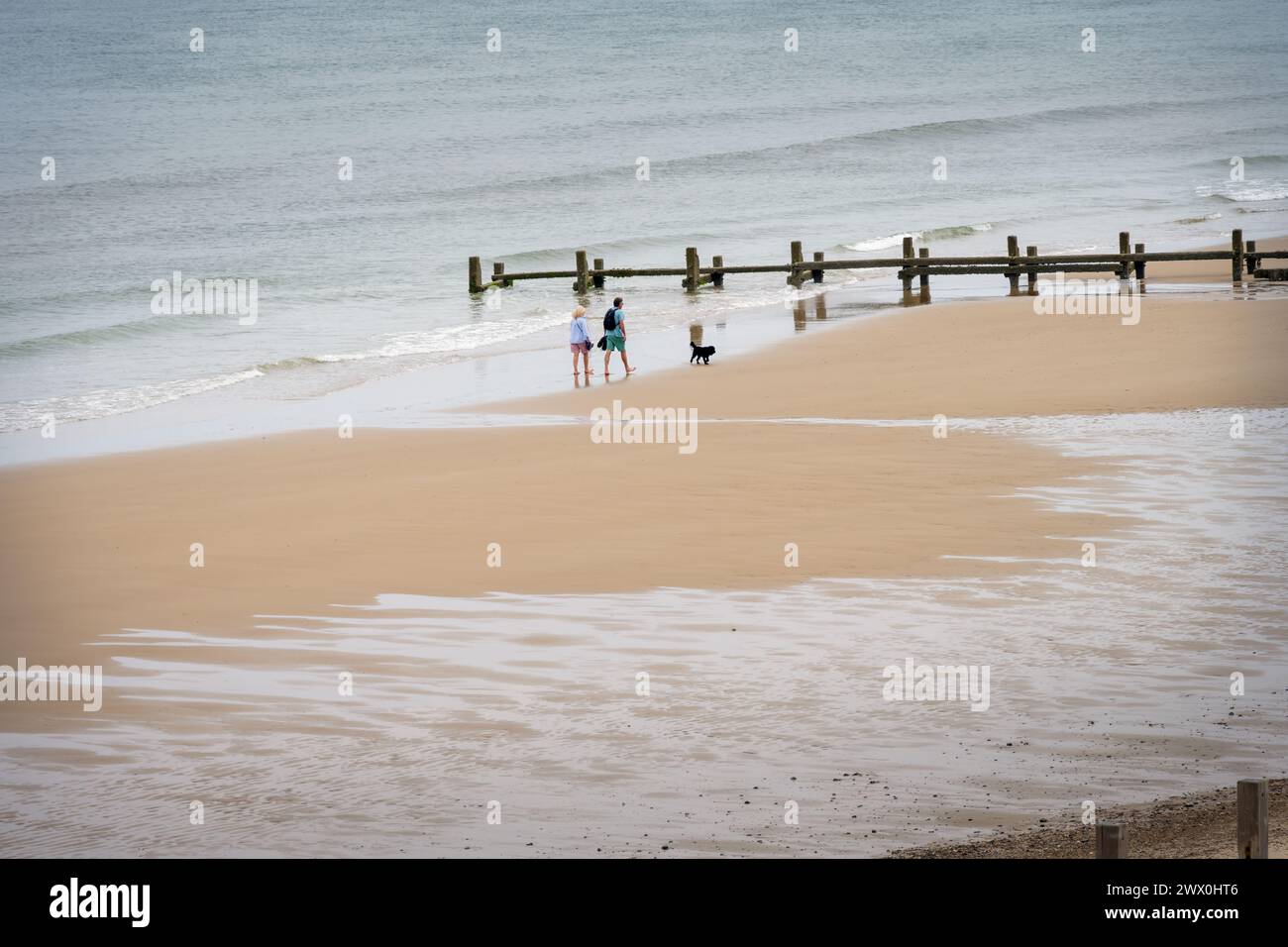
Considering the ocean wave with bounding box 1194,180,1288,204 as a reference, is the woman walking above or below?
below

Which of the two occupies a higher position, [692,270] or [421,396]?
[692,270]

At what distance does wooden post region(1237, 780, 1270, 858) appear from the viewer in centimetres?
481

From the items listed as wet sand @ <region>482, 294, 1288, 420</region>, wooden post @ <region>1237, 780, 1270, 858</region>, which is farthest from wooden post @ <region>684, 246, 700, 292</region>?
wooden post @ <region>1237, 780, 1270, 858</region>

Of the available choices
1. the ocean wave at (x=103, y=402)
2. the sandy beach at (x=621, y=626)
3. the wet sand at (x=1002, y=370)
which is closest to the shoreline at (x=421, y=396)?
the ocean wave at (x=103, y=402)

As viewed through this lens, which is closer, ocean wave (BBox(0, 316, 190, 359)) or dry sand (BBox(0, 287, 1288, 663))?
dry sand (BBox(0, 287, 1288, 663))

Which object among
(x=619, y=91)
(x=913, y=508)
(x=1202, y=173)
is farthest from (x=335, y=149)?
(x=913, y=508)

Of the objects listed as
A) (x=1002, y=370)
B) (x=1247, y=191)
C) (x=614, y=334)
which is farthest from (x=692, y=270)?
(x=1247, y=191)

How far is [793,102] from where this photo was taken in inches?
3762

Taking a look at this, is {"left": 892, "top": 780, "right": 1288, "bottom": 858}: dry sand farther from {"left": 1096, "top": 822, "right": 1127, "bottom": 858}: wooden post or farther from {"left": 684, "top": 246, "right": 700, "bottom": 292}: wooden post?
{"left": 684, "top": 246, "right": 700, "bottom": 292}: wooden post

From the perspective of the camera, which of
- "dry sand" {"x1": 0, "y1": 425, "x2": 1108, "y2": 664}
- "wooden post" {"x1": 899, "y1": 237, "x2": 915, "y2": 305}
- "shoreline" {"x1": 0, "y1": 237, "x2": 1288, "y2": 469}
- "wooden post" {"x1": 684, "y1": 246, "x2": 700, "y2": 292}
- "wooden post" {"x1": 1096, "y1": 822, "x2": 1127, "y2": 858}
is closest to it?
"wooden post" {"x1": 1096, "y1": 822, "x2": 1127, "y2": 858}

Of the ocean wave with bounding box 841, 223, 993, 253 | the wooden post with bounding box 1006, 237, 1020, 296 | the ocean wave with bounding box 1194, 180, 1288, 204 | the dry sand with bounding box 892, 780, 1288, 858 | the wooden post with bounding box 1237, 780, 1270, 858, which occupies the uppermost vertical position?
the ocean wave with bounding box 1194, 180, 1288, 204

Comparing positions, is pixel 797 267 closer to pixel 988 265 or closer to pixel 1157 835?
pixel 988 265

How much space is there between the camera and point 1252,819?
4.86 meters
